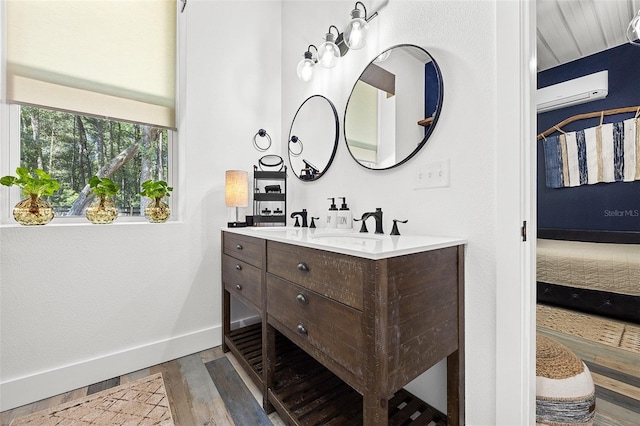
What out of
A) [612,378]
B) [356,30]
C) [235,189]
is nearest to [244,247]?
[235,189]

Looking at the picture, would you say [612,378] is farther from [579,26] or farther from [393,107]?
[579,26]

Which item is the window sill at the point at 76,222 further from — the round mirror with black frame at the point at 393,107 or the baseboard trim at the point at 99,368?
the round mirror with black frame at the point at 393,107

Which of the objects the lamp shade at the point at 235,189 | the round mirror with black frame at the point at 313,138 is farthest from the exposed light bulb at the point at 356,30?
the lamp shade at the point at 235,189

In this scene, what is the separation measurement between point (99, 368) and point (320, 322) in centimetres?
150

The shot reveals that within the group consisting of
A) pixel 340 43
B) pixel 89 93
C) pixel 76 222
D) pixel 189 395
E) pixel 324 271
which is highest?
pixel 340 43

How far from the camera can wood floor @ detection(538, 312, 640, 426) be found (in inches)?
50.6

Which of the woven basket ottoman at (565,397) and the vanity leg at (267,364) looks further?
the vanity leg at (267,364)

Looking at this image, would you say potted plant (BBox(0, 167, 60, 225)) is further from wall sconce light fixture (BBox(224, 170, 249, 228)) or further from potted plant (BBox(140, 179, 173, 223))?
wall sconce light fixture (BBox(224, 170, 249, 228))

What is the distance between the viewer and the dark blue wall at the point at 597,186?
2.69 metres

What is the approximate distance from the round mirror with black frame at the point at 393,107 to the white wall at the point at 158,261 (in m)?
1.00

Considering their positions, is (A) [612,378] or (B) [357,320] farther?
(A) [612,378]

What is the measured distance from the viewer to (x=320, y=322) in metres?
1.01

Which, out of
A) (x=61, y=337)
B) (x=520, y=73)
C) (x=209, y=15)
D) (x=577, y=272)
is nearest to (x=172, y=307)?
(x=61, y=337)

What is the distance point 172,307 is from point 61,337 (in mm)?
553
